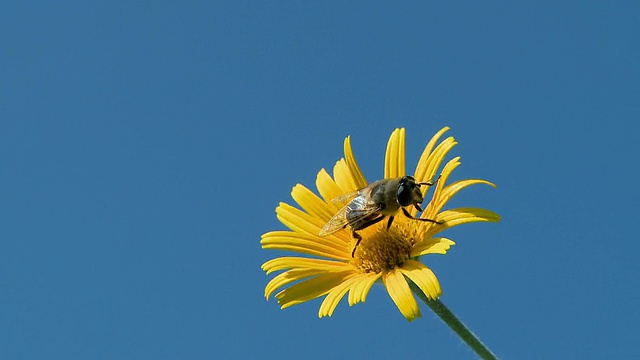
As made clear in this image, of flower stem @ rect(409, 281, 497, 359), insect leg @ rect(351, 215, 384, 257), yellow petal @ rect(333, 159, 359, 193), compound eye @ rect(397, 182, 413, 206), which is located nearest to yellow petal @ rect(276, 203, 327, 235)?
yellow petal @ rect(333, 159, 359, 193)

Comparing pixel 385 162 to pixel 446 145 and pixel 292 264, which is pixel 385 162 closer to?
pixel 446 145

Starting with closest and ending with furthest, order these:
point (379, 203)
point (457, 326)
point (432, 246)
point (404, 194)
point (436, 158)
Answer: point (457, 326)
point (432, 246)
point (404, 194)
point (379, 203)
point (436, 158)

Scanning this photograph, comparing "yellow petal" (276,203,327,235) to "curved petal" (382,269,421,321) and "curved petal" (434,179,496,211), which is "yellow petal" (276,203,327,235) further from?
"curved petal" (434,179,496,211)

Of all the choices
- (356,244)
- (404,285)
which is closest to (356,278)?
(356,244)

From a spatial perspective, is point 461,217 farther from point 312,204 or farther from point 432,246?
point 312,204

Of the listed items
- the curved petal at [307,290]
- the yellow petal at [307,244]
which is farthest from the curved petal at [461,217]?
the yellow petal at [307,244]

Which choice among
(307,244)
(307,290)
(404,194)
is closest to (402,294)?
(404,194)

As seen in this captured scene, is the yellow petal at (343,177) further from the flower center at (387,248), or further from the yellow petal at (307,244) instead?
the flower center at (387,248)
